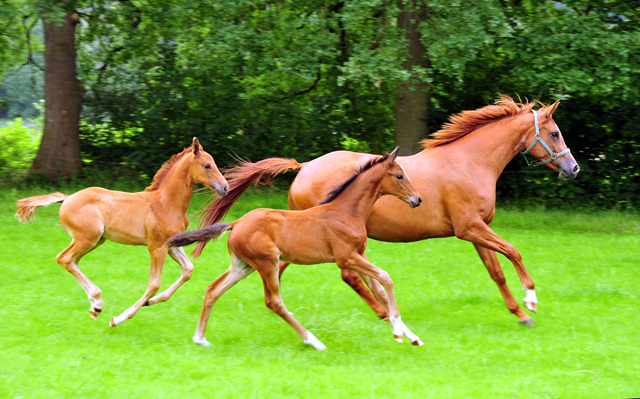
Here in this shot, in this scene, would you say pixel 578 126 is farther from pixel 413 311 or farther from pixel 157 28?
pixel 157 28

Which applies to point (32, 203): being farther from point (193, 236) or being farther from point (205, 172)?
point (193, 236)

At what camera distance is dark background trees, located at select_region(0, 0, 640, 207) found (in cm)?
1153

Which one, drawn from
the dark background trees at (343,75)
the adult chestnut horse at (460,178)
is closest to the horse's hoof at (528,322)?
the adult chestnut horse at (460,178)

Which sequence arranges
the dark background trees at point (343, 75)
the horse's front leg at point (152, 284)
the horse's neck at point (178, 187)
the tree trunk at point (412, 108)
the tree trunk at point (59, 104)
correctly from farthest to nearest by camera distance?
1. the tree trunk at point (59, 104)
2. the tree trunk at point (412, 108)
3. the dark background trees at point (343, 75)
4. the horse's neck at point (178, 187)
5. the horse's front leg at point (152, 284)

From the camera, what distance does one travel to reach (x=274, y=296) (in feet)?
18.3

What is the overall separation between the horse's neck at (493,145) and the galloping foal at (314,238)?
5.10ft

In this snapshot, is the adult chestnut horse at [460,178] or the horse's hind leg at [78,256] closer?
the horse's hind leg at [78,256]

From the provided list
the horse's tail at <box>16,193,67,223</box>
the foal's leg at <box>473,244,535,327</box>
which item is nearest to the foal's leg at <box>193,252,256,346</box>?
the horse's tail at <box>16,193,67,223</box>

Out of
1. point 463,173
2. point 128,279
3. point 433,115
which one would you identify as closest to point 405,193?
point 463,173

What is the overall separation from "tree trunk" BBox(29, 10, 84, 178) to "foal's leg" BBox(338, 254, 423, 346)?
920 centimetres

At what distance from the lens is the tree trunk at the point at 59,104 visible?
1300 centimetres

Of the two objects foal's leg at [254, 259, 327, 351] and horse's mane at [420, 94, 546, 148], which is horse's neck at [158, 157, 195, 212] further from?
horse's mane at [420, 94, 546, 148]

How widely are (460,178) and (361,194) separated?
5.00ft

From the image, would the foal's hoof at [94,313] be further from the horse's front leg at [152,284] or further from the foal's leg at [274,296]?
the foal's leg at [274,296]
